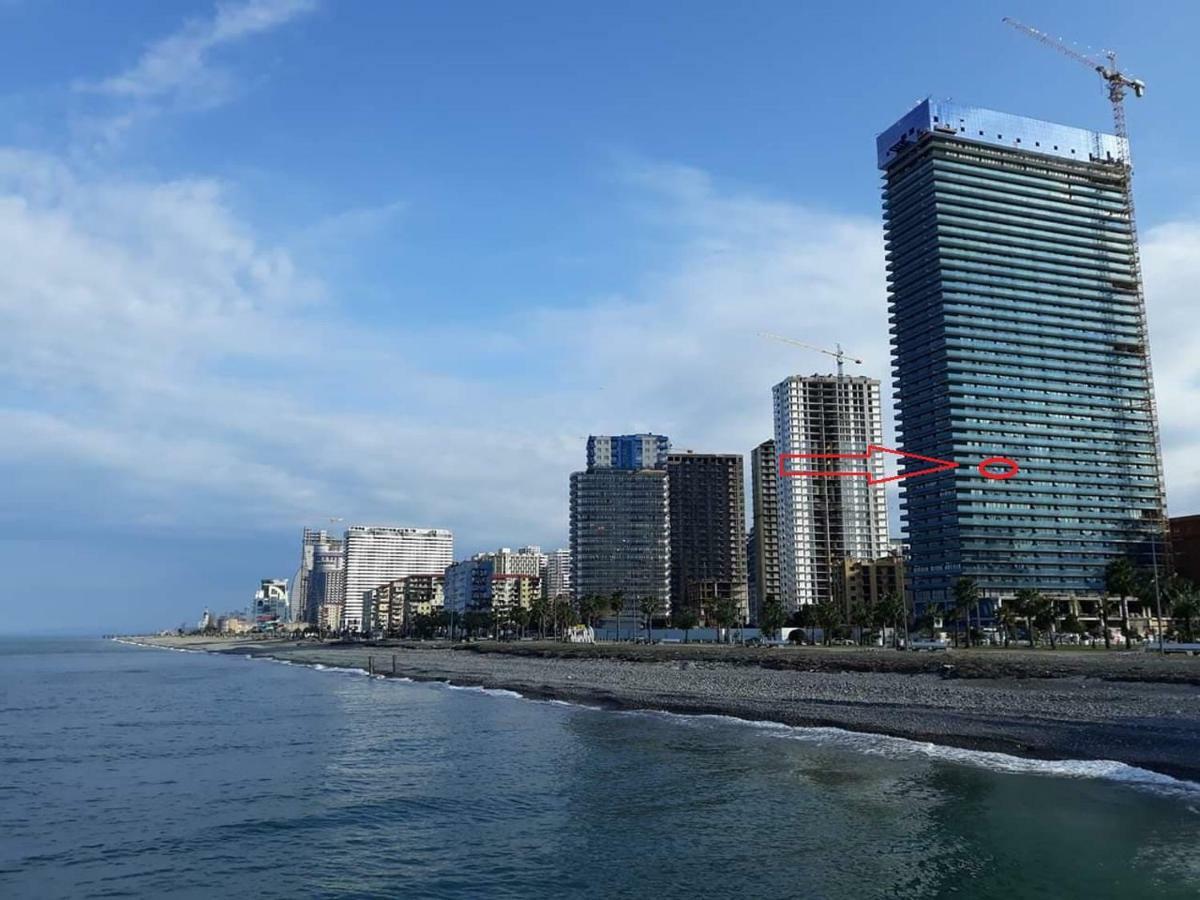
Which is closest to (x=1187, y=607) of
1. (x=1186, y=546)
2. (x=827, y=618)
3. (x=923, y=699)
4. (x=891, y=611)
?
(x=891, y=611)

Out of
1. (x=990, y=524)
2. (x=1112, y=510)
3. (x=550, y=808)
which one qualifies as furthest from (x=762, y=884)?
(x=1112, y=510)

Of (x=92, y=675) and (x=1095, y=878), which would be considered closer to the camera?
(x=1095, y=878)

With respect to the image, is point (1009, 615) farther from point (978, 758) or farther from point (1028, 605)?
point (978, 758)

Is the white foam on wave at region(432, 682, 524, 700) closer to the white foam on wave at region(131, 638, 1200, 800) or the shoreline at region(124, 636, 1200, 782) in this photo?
the shoreline at region(124, 636, 1200, 782)

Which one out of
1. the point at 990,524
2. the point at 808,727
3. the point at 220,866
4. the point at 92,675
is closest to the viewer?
the point at 220,866

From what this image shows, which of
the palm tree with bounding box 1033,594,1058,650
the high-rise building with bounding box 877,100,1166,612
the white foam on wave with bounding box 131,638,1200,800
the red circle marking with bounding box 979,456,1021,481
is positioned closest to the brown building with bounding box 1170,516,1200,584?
the high-rise building with bounding box 877,100,1166,612

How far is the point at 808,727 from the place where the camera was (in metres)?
54.3

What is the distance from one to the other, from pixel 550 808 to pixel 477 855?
22.1 ft

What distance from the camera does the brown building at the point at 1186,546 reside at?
6777 inches

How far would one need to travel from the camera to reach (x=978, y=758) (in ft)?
135

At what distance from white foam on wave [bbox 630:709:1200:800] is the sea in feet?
0.71

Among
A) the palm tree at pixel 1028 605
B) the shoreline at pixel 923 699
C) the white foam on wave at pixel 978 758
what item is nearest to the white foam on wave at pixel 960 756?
the white foam on wave at pixel 978 758

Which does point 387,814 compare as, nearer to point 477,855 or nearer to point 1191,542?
point 477,855

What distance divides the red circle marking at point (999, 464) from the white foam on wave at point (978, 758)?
491 ft
